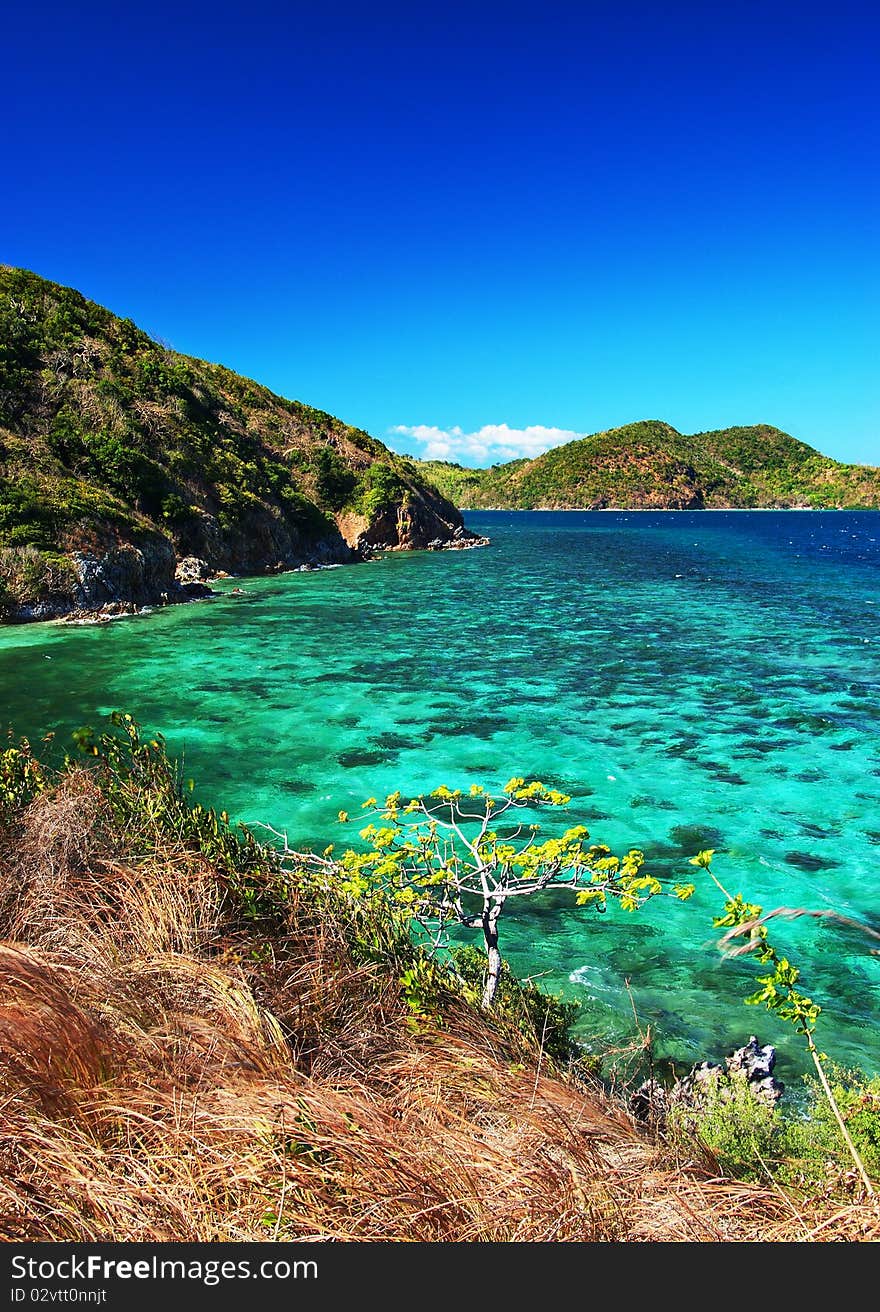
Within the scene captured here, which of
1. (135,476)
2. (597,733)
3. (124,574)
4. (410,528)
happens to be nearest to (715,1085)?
(597,733)

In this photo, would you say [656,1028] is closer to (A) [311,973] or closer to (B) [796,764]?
(A) [311,973]

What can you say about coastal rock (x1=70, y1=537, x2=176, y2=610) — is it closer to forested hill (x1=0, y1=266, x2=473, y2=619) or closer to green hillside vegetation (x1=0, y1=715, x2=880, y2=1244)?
forested hill (x1=0, y1=266, x2=473, y2=619)

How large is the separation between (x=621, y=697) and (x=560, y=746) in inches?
174

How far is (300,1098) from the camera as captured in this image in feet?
10.6

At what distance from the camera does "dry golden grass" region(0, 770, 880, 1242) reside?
8.79 ft

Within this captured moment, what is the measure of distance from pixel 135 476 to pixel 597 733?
32.8m

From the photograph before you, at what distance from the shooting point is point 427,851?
568 cm

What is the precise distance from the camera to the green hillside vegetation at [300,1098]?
8.89ft

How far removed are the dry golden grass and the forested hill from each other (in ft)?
89.2

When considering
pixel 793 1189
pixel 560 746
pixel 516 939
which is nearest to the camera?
pixel 793 1189

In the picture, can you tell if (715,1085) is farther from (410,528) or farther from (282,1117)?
(410,528)

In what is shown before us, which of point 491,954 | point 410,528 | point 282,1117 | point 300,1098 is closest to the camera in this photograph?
point 282,1117

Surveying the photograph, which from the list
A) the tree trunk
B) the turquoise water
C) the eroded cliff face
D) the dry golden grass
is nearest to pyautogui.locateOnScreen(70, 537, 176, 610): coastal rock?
the turquoise water

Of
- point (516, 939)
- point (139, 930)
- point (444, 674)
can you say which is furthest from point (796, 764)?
point (139, 930)
